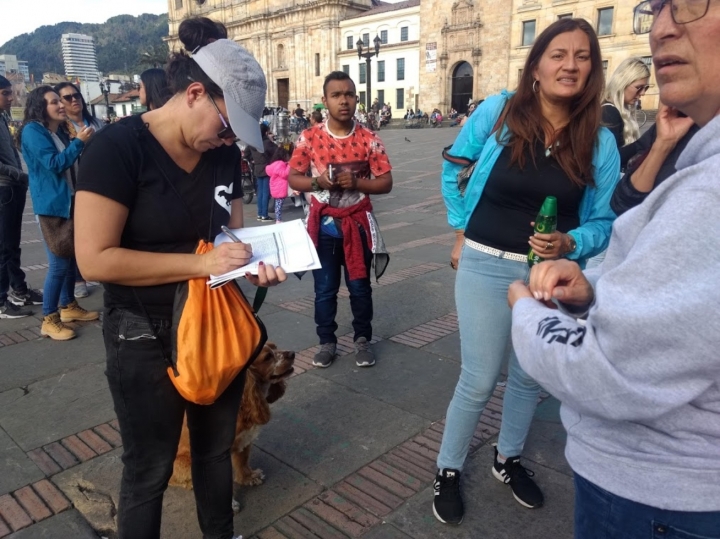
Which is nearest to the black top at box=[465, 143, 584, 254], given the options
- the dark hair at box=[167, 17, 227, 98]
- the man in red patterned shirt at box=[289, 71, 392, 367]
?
the dark hair at box=[167, 17, 227, 98]

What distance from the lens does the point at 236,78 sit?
69.5 inches

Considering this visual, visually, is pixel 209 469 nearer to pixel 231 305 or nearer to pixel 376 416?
pixel 231 305

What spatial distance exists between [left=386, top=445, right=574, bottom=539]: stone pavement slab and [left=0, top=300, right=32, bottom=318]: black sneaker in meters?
4.62

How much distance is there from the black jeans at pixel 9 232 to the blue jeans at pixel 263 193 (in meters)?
5.36

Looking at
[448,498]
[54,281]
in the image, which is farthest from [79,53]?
[448,498]

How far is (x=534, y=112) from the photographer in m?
2.47

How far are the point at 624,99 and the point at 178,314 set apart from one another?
431cm

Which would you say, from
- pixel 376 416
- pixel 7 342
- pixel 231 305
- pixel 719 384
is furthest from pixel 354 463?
pixel 7 342

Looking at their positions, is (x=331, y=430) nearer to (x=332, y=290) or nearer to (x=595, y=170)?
(x=332, y=290)

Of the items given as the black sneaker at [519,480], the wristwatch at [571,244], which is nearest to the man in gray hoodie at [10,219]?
the black sneaker at [519,480]

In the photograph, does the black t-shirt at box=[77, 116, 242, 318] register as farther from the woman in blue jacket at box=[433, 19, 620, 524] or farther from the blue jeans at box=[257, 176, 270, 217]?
the blue jeans at box=[257, 176, 270, 217]

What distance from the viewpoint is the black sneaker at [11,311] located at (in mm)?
5414

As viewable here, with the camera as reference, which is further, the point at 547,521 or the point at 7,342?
the point at 7,342

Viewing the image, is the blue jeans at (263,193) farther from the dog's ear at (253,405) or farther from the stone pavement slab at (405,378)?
the dog's ear at (253,405)
